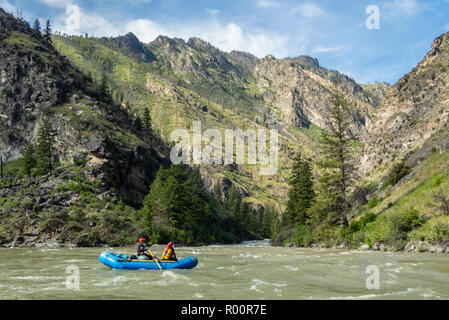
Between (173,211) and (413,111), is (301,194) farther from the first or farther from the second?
(413,111)

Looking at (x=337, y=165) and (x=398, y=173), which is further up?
(x=337, y=165)

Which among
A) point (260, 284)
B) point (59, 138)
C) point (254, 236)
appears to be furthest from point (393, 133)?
point (260, 284)

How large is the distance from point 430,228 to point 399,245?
9.72ft

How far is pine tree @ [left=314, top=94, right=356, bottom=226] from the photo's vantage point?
3722cm

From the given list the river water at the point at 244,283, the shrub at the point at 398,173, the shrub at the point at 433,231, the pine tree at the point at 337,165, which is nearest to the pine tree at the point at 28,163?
the river water at the point at 244,283

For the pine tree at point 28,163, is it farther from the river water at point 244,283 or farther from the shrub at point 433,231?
the shrub at point 433,231

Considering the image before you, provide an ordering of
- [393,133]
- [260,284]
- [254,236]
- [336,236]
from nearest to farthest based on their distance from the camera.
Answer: [260,284], [336,236], [393,133], [254,236]

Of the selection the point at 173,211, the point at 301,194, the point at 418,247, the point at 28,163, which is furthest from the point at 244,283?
the point at 28,163

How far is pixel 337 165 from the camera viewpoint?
37.7 m

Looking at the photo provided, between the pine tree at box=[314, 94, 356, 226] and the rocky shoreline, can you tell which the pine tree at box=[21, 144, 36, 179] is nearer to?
the pine tree at box=[314, 94, 356, 226]

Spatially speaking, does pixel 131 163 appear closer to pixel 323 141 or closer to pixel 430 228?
pixel 323 141

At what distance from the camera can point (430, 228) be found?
Result: 24.8 metres

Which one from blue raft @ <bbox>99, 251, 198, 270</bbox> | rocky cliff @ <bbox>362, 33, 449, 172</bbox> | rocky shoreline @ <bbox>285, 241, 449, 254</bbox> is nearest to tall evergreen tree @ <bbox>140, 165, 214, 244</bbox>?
blue raft @ <bbox>99, 251, 198, 270</bbox>
